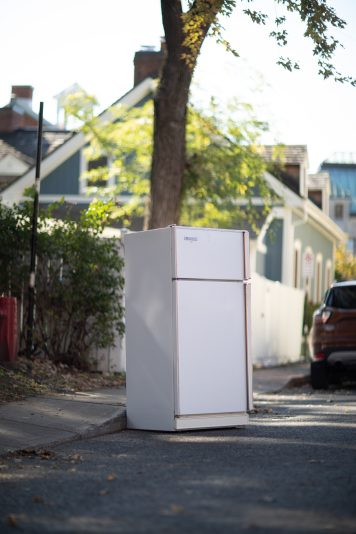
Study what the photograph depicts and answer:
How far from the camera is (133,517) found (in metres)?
6.07

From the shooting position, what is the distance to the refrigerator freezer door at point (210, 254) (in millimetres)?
10594

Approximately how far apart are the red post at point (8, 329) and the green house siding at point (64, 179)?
21745 mm

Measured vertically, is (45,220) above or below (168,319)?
above

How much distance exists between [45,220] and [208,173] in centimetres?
1017

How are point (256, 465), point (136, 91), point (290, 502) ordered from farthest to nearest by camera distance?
point (136, 91) < point (256, 465) < point (290, 502)

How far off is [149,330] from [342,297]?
7.26 meters

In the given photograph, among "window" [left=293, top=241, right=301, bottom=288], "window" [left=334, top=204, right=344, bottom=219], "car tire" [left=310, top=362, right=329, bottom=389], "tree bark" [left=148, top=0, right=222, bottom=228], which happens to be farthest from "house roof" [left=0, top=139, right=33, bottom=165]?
"window" [left=334, top=204, right=344, bottom=219]

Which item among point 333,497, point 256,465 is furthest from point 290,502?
point 256,465

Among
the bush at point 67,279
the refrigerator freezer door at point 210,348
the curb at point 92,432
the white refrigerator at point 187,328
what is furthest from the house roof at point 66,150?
the curb at point 92,432

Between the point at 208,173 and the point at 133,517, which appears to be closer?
the point at 133,517

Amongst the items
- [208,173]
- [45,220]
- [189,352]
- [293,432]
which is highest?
[208,173]

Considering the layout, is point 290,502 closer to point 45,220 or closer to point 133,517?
point 133,517

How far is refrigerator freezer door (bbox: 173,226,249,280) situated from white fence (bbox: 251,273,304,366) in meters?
10.3

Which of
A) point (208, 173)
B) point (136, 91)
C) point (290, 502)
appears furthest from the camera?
point (136, 91)
